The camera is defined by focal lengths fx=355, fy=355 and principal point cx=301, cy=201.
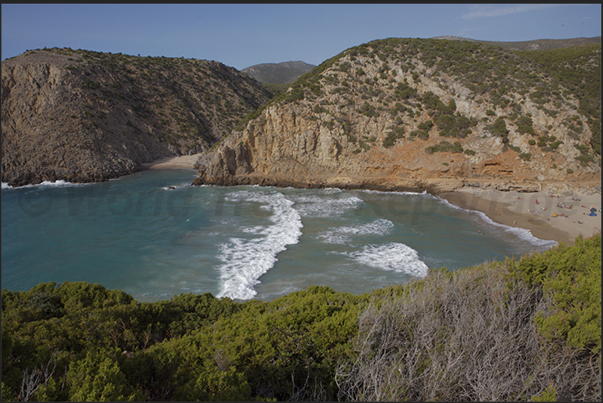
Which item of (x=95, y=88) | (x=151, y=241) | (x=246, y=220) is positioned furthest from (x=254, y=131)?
(x=95, y=88)

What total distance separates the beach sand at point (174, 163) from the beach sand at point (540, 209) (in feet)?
106

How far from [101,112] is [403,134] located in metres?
36.4

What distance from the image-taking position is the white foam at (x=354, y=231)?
17.6 metres

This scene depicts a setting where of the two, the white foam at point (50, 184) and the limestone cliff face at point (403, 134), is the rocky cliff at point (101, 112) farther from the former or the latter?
the limestone cliff face at point (403, 134)

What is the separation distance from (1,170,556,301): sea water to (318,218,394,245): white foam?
0.06 metres

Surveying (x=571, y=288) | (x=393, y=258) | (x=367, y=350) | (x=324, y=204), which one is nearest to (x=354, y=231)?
(x=393, y=258)

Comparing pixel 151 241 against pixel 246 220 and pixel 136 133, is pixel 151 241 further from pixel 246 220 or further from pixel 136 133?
pixel 136 133

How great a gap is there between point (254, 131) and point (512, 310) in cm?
2987

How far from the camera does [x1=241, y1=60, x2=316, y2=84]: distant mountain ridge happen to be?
375ft

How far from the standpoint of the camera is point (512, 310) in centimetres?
584

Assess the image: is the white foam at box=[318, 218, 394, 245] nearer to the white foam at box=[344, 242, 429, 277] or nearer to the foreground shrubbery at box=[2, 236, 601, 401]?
the white foam at box=[344, 242, 429, 277]

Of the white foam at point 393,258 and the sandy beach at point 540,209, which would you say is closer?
the white foam at point 393,258

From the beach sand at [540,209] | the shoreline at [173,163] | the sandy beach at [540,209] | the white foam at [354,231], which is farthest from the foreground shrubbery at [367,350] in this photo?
the shoreline at [173,163]

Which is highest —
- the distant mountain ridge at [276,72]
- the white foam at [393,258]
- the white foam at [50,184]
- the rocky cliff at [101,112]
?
the distant mountain ridge at [276,72]
